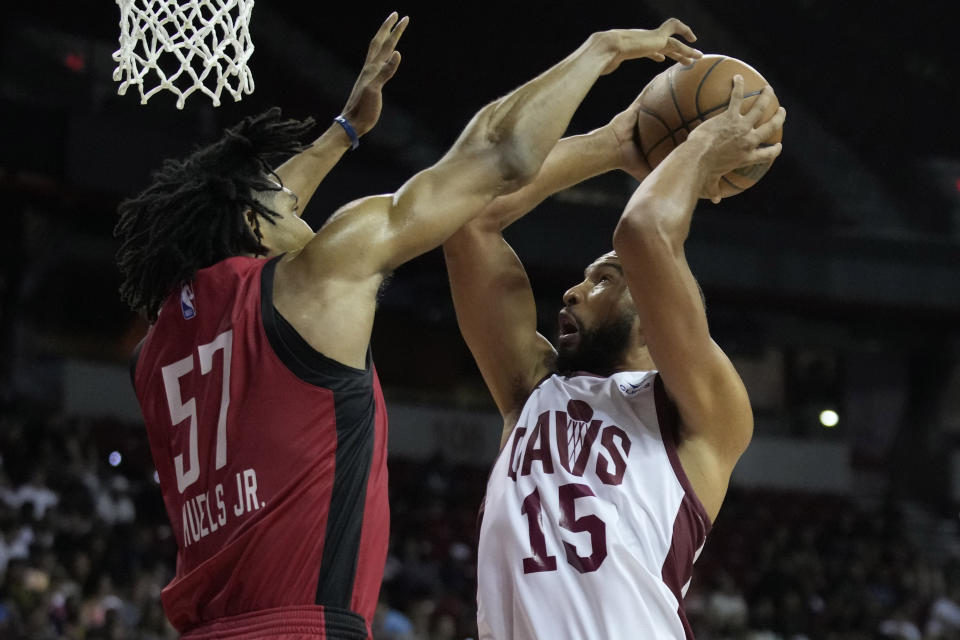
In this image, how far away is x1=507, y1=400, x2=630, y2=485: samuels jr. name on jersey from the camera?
265 cm

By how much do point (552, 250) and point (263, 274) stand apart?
12.2 m

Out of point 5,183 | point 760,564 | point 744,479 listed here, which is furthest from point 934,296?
point 5,183

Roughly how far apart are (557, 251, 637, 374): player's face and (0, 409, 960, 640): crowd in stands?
5108 mm

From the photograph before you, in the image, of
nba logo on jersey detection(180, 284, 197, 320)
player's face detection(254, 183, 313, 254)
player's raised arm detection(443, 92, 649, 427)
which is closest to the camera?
nba logo on jersey detection(180, 284, 197, 320)

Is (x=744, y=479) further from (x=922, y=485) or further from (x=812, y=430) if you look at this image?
(x=922, y=485)

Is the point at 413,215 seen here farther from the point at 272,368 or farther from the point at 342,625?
the point at 342,625

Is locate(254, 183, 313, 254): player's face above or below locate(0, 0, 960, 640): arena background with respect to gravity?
above

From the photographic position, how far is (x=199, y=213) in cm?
235

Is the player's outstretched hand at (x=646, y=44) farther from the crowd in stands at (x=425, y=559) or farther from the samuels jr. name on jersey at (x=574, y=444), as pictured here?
the crowd in stands at (x=425, y=559)

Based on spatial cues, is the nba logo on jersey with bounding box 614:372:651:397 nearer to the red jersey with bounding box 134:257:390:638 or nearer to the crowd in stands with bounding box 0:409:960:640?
the red jersey with bounding box 134:257:390:638

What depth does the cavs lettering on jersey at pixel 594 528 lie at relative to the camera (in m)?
2.53

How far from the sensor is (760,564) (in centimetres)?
1267

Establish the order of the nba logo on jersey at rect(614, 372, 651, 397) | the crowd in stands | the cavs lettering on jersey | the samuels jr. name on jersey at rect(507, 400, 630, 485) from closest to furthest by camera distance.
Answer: the cavs lettering on jersey → the samuels jr. name on jersey at rect(507, 400, 630, 485) → the nba logo on jersey at rect(614, 372, 651, 397) → the crowd in stands

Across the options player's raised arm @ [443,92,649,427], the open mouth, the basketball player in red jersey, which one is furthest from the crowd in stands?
the basketball player in red jersey
